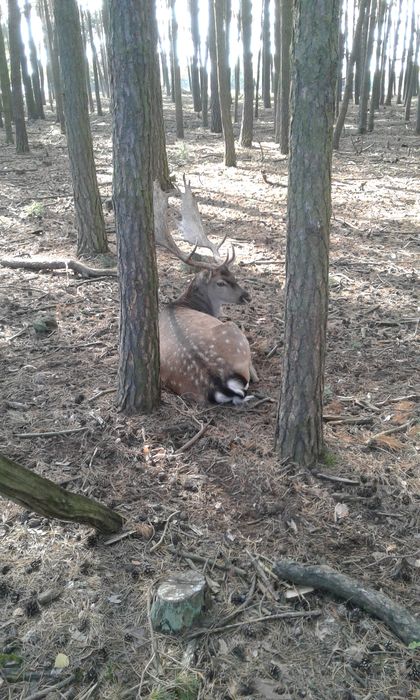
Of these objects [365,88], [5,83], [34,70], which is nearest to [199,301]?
[5,83]

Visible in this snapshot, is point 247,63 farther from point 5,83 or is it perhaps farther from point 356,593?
point 356,593

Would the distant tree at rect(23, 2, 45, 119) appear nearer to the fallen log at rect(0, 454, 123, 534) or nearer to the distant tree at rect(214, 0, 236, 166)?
the distant tree at rect(214, 0, 236, 166)

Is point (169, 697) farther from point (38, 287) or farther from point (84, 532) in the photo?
point (38, 287)

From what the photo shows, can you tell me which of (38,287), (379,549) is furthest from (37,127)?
(379,549)

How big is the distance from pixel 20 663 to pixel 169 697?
71cm

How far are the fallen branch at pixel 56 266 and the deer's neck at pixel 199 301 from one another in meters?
1.70

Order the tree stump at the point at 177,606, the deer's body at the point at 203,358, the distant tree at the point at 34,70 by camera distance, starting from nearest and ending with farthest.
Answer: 1. the tree stump at the point at 177,606
2. the deer's body at the point at 203,358
3. the distant tree at the point at 34,70

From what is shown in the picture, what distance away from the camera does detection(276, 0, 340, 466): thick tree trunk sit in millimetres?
3316

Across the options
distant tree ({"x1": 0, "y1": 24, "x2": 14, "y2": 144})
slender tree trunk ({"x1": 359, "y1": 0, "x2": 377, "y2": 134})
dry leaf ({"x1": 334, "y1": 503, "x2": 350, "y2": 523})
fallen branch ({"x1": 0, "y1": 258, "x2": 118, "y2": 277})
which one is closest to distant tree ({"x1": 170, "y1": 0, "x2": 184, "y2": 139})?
distant tree ({"x1": 0, "y1": 24, "x2": 14, "y2": 144})

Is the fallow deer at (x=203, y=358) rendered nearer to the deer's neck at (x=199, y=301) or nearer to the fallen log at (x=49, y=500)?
the deer's neck at (x=199, y=301)

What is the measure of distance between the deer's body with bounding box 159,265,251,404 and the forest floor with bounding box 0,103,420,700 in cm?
20

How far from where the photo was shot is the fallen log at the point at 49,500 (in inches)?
111

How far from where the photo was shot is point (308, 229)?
356cm

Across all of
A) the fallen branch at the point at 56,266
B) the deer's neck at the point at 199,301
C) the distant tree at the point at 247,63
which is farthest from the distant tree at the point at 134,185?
the distant tree at the point at 247,63
